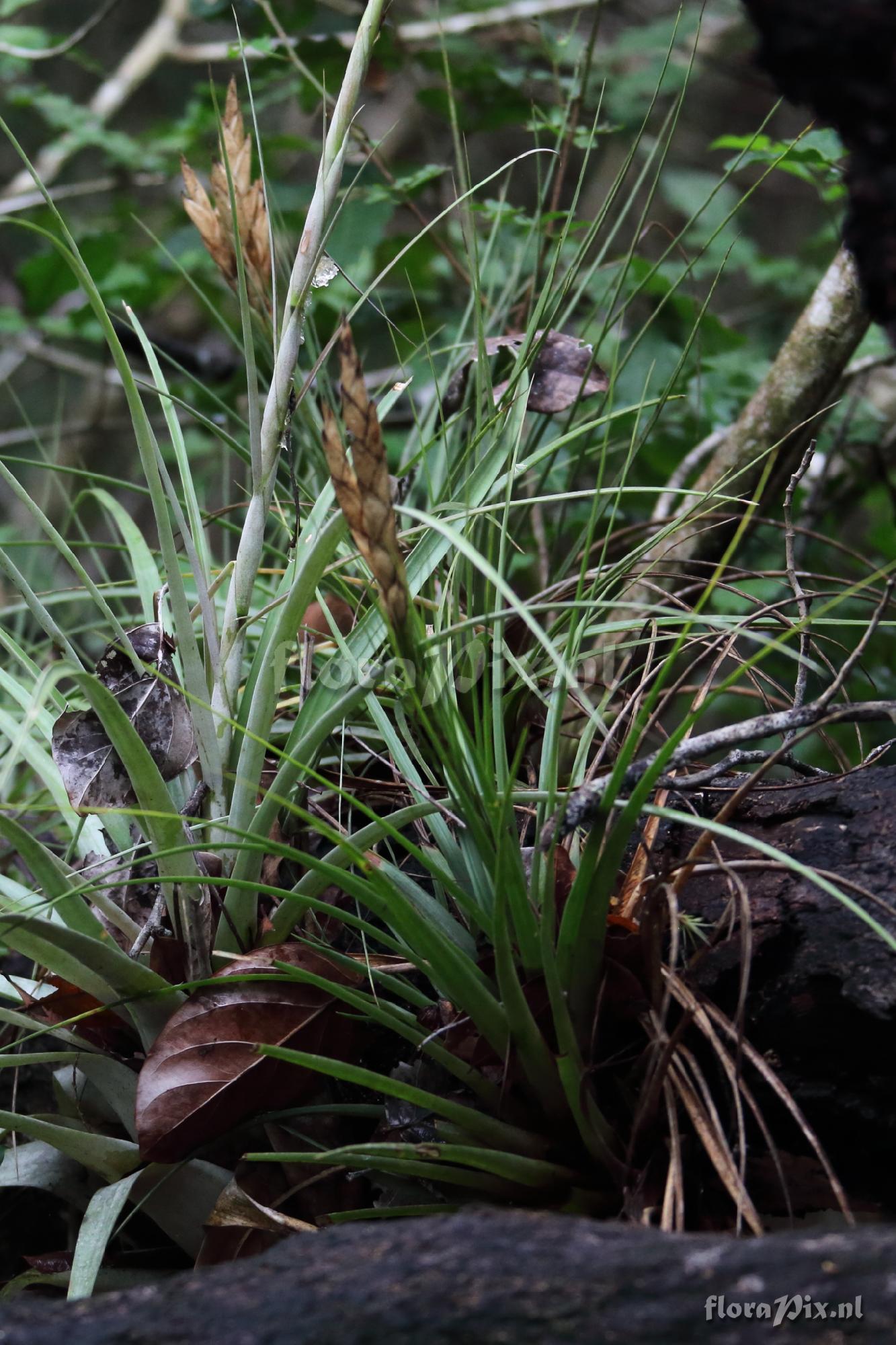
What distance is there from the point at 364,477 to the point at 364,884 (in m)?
0.25

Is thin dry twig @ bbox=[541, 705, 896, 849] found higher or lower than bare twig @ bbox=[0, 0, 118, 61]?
lower

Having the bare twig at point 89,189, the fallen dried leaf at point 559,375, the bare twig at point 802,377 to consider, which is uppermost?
the bare twig at point 89,189

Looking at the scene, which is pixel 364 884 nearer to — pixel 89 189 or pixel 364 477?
pixel 364 477

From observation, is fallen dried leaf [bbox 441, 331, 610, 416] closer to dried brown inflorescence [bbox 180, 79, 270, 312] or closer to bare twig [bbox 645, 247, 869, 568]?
dried brown inflorescence [bbox 180, 79, 270, 312]

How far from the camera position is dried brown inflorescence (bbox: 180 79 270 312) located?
2.69 ft

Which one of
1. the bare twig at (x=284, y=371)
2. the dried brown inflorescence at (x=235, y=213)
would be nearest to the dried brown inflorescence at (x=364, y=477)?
the bare twig at (x=284, y=371)

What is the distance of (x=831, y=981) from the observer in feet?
2.10

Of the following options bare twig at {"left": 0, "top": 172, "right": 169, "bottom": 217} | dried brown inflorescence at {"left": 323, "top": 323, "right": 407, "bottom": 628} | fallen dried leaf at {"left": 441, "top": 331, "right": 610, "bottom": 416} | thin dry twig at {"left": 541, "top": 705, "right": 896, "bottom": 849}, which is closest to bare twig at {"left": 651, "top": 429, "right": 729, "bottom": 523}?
fallen dried leaf at {"left": 441, "top": 331, "right": 610, "bottom": 416}

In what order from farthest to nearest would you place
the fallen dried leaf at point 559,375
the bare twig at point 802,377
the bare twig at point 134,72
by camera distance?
the bare twig at point 134,72 → the bare twig at point 802,377 → the fallen dried leaf at point 559,375

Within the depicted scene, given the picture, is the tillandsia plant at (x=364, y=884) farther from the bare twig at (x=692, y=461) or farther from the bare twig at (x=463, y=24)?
the bare twig at (x=463, y=24)

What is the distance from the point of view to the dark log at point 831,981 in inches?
24.5

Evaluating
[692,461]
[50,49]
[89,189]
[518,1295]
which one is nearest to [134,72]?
[89,189]

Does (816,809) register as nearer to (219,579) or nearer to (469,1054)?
(469,1054)

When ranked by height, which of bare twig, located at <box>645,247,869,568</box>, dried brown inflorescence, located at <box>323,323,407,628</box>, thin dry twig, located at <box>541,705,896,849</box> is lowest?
thin dry twig, located at <box>541,705,896,849</box>
